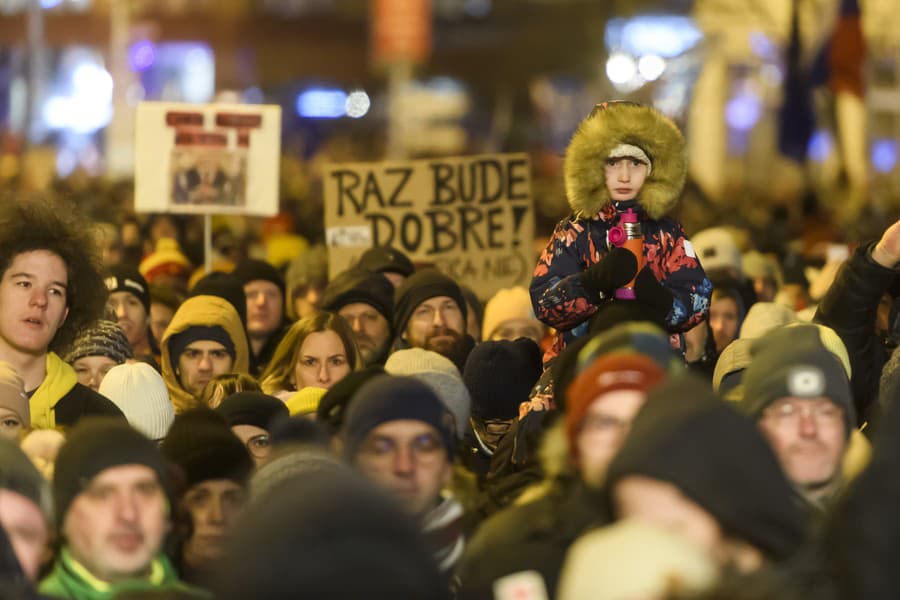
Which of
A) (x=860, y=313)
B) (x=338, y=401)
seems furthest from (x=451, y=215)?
(x=338, y=401)

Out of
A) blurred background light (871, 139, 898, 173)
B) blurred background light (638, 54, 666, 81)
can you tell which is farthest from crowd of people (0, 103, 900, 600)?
blurred background light (871, 139, 898, 173)

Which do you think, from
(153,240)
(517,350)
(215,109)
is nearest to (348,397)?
(517,350)

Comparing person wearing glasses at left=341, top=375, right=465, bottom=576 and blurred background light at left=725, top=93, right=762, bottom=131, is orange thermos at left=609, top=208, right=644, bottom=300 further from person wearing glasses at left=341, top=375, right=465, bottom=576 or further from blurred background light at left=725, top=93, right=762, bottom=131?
blurred background light at left=725, top=93, right=762, bottom=131

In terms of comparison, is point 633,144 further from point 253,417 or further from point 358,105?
point 358,105

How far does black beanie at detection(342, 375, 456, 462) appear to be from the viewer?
6230 millimetres

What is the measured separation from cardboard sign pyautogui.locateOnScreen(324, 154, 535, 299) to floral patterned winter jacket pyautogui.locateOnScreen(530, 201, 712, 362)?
505cm

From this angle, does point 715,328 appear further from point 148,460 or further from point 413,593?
point 413,593

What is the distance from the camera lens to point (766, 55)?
3900 centimetres

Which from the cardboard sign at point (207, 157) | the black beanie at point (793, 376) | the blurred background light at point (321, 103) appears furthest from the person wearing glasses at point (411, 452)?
the blurred background light at point (321, 103)

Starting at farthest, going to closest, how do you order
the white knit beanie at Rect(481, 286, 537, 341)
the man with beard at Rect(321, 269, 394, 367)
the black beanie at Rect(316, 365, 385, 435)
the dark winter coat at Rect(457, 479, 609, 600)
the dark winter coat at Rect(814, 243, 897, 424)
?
the white knit beanie at Rect(481, 286, 537, 341), the man with beard at Rect(321, 269, 394, 367), the dark winter coat at Rect(814, 243, 897, 424), the black beanie at Rect(316, 365, 385, 435), the dark winter coat at Rect(457, 479, 609, 600)

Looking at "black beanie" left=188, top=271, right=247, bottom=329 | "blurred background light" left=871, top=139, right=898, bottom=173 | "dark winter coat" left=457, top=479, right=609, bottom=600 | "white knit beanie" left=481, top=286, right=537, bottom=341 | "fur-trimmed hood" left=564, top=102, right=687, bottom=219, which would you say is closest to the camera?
"dark winter coat" left=457, top=479, right=609, bottom=600

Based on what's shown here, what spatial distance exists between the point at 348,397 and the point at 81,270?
187 cm

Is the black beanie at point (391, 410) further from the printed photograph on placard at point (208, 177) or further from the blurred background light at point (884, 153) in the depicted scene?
the blurred background light at point (884, 153)

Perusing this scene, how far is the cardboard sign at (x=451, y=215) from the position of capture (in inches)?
525
